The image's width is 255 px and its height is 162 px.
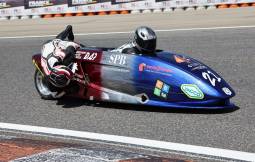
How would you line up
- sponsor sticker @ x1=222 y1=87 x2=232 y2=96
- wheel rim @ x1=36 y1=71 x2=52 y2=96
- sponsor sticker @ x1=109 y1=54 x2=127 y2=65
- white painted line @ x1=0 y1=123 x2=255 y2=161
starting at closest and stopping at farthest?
1. white painted line @ x1=0 y1=123 x2=255 y2=161
2. sponsor sticker @ x1=222 y1=87 x2=232 y2=96
3. sponsor sticker @ x1=109 y1=54 x2=127 y2=65
4. wheel rim @ x1=36 y1=71 x2=52 y2=96

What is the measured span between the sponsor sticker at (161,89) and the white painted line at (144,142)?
1173mm

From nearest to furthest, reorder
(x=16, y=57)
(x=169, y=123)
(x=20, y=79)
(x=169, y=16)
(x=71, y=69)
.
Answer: (x=169, y=123), (x=71, y=69), (x=20, y=79), (x=16, y=57), (x=169, y=16)

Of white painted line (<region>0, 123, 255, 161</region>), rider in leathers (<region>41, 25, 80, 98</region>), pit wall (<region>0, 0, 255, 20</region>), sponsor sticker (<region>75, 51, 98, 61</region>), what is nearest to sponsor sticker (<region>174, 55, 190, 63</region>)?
sponsor sticker (<region>75, 51, 98, 61</region>)

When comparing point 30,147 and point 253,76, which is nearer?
point 30,147

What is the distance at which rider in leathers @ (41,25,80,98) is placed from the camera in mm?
7777

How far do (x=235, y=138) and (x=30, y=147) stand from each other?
7.09 feet

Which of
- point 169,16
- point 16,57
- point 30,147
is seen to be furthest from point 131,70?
point 169,16

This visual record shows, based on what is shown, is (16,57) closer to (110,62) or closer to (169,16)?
(110,62)

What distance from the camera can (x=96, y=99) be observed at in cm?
774

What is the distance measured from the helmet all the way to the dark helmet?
108cm

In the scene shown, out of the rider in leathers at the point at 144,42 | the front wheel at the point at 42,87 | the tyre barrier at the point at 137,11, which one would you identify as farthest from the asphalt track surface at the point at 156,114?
the tyre barrier at the point at 137,11

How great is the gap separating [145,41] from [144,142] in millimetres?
1899

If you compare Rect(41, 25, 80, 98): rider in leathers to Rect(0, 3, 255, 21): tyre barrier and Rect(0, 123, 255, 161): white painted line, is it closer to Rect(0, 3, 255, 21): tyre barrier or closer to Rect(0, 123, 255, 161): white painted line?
Rect(0, 123, 255, 161): white painted line

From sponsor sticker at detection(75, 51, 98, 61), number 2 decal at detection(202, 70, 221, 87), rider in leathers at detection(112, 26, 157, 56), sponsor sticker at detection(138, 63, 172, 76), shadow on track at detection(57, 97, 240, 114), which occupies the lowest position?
shadow on track at detection(57, 97, 240, 114)
